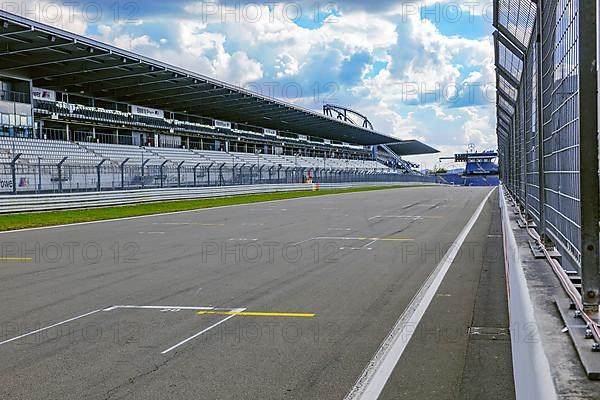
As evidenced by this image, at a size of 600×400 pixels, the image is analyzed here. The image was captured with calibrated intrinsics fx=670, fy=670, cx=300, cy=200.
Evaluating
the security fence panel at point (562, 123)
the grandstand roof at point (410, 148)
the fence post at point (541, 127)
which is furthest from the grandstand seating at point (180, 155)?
the grandstand roof at point (410, 148)

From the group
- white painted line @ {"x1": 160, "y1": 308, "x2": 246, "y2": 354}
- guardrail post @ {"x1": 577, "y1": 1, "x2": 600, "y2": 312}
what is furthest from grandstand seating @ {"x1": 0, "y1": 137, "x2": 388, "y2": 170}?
guardrail post @ {"x1": 577, "y1": 1, "x2": 600, "y2": 312}

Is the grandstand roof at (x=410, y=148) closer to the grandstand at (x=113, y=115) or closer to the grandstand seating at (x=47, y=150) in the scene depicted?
the grandstand at (x=113, y=115)

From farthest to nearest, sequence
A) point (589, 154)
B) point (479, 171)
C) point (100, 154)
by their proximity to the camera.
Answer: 1. point (479, 171)
2. point (100, 154)
3. point (589, 154)

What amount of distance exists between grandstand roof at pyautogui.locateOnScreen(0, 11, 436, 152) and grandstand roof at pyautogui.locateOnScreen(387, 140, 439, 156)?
203 ft

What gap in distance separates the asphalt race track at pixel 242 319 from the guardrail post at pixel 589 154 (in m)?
1.17

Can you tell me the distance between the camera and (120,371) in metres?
5.10

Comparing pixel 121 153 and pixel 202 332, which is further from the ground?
pixel 121 153

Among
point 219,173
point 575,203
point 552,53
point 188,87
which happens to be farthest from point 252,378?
point 188,87

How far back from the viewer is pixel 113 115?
5325 cm

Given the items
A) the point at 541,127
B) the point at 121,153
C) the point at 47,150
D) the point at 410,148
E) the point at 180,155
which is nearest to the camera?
the point at 541,127

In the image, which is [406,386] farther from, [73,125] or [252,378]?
[73,125]

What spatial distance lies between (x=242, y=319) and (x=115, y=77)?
42116 millimetres

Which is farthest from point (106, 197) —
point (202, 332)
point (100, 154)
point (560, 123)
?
point (560, 123)

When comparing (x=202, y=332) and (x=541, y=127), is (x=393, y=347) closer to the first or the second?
(x=202, y=332)
